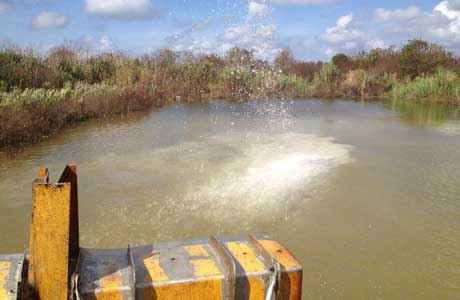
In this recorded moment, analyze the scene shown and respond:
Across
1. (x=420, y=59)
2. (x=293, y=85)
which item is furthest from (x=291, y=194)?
(x=420, y=59)

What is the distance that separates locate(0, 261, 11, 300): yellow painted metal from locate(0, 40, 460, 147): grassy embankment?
639cm

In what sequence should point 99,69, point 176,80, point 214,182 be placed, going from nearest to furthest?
point 214,182, point 99,69, point 176,80

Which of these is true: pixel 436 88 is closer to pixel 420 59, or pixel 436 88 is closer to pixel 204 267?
pixel 420 59

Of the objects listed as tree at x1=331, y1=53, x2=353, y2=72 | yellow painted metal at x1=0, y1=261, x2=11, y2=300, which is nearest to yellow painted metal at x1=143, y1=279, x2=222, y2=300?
yellow painted metal at x1=0, y1=261, x2=11, y2=300

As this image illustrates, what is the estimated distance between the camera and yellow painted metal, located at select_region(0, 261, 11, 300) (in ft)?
4.99

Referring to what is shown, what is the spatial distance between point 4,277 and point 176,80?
16.0 m

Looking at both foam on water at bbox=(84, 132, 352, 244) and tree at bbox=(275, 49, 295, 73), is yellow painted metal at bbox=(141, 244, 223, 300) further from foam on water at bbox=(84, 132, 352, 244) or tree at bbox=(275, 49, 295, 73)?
tree at bbox=(275, 49, 295, 73)

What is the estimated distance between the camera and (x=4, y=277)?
1.62m

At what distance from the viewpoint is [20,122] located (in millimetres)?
7777

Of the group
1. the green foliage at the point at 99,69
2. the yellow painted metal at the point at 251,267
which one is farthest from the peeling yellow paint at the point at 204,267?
the green foliage at the point at 99,69

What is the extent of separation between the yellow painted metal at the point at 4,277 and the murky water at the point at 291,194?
Answer: 209 centimetres

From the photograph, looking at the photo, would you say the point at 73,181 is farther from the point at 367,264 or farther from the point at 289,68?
the point at 289,68

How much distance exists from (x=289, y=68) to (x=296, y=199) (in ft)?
60.1

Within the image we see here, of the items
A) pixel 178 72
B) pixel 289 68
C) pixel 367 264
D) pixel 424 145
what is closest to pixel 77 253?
pixel 367 264
